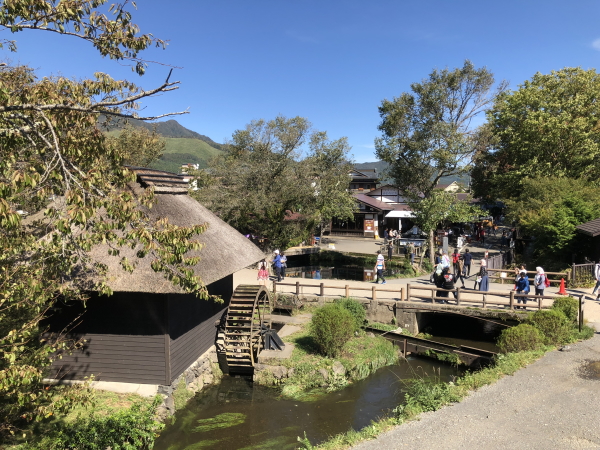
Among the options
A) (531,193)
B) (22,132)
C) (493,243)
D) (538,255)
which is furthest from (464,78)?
(22,132)

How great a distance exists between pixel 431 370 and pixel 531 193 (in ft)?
62.1

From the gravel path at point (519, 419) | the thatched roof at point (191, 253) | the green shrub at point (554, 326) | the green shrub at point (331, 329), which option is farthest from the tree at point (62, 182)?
the green shrub at point (554, 326)

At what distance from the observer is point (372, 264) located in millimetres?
31969

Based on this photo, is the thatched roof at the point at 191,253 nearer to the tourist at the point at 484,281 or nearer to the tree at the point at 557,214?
the tourist at the point at 484,281

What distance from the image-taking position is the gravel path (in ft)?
27.0

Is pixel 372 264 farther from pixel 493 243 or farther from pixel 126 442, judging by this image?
pixel 126 442

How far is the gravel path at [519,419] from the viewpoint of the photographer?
8.24m

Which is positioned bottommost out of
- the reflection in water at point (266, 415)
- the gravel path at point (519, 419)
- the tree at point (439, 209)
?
the reflection in water at point (266, 415)

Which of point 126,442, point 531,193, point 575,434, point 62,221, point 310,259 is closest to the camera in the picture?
point 62,221

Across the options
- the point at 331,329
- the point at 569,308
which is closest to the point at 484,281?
the point at 569,308

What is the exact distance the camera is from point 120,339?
471 inches

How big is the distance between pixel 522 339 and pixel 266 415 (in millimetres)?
8253

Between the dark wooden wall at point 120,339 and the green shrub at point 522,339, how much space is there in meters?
10.5

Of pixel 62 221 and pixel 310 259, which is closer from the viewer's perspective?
pixel 62 221
